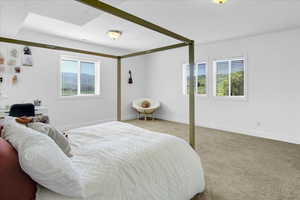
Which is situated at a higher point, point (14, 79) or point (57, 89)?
point (14, 79)

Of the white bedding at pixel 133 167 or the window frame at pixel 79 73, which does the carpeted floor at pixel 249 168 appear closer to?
the white bedding at pixel 133 167

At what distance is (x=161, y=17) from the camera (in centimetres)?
301

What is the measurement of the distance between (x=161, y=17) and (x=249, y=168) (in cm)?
279

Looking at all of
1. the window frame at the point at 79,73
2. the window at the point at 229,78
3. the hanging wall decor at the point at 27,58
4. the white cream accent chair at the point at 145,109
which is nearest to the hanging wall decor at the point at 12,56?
the hanging wall decor at the point at 27,58

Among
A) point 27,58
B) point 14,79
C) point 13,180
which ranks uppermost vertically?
point 27,58

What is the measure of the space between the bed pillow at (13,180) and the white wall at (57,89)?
354 cm

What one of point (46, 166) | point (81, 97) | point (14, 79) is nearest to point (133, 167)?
point (46, 166)

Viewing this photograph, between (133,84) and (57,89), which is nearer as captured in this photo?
(57,89)

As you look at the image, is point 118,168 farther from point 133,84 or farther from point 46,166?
point 133,84

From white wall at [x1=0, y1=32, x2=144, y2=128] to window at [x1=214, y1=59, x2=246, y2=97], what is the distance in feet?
10.3

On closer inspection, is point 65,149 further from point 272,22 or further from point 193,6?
point 272,22

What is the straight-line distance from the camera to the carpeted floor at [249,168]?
1.86 metres

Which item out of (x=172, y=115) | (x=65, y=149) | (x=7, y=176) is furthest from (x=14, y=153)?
(x=172, y=115)

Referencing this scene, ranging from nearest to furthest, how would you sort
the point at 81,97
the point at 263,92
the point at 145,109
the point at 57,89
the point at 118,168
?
1. the point at 118,168
2. the point at 263,92
3. the point at 57,89
4. the point at 81,97
5. the point at 145,109
